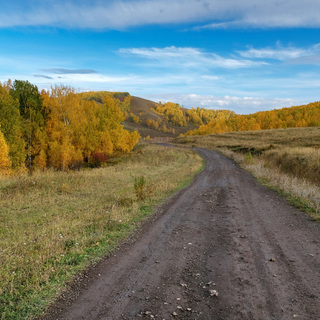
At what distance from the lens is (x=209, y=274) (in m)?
5.82

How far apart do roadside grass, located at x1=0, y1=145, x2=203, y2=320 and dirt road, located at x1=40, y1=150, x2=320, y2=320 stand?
610 mm

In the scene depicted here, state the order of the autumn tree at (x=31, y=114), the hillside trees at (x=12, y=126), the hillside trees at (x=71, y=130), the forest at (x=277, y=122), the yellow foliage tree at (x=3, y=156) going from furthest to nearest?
1. the forest at (x=277, y=122)
2. the hillside trees at (x=71, y=130)
3. the autumn tree at (x=31, y=114)
4. the hillside trees at (x=12, y=126)
5. the yellow foliage tree at (x=3, y=156)

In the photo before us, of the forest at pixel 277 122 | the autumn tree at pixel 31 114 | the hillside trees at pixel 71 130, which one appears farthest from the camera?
the forest at pixel 277 122

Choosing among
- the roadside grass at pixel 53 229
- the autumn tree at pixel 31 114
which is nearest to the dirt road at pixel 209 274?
the roadside grass at pixel 53 229

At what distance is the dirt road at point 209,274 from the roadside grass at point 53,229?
2.00 ft

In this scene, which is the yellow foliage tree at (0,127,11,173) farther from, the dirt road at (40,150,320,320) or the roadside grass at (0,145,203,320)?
the dirt road at (40,150,320,320)

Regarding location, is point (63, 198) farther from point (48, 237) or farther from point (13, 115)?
point (13, 115)

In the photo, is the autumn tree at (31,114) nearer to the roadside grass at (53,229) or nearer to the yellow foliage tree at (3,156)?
the yellow foliage tree at (3,156)

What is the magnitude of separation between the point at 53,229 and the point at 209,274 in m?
5.98

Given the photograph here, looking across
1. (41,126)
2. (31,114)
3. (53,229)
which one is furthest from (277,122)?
(53,229)

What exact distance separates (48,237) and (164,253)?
4.06 m

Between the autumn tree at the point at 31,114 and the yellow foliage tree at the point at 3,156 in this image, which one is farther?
the autumn tree at the point at 31,114

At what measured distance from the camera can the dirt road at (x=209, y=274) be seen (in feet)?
14.9

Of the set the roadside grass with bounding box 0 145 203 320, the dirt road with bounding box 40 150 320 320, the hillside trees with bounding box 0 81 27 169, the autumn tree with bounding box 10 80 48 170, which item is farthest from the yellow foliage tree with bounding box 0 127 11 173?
the dirt road with bounding box 40 150 320 320
